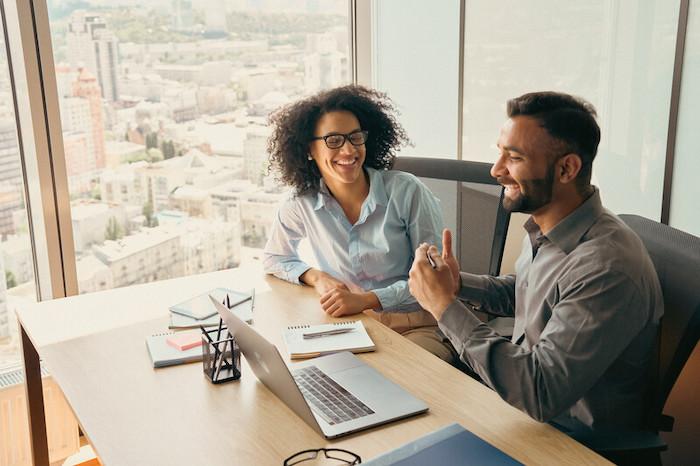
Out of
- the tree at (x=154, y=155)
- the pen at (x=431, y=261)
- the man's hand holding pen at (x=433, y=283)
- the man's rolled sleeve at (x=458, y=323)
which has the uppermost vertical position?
the tree at (x=154, y=155)

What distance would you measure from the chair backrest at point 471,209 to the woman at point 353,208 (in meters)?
0.06

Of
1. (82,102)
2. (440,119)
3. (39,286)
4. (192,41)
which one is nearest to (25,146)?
(82,102)

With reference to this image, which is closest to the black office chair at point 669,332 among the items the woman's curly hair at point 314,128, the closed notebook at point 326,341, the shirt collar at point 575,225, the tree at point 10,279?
the shirt collar at point 575,225

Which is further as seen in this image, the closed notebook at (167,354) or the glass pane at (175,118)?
the glass pane at (175,118)

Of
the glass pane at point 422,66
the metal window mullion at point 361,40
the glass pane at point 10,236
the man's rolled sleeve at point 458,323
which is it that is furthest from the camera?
the metal window mullion at point 361,40

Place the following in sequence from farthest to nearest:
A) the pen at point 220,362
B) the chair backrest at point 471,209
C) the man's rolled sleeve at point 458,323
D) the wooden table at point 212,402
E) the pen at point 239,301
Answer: the chair backrest at point 471,209, the pen at point 239,301, the pen at point 220,362, the man's rolled sleeve at point 458,323, the wooden table at point 212,402

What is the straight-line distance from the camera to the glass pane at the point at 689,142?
7.18 ft

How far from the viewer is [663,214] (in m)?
2.36

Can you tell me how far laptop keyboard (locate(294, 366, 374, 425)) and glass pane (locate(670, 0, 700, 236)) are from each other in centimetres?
141

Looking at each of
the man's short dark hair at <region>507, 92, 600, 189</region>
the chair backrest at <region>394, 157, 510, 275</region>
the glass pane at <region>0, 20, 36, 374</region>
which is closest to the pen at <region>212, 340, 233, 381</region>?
the man's short dark hair at <region>507, 92, 600, 189</region>

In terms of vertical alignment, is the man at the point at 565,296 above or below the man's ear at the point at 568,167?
below

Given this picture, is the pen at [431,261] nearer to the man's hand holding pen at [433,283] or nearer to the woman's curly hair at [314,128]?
the man's hand holding pen at [433,283]

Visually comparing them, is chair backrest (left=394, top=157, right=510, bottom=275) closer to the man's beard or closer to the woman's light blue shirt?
the woman's light blue shirt

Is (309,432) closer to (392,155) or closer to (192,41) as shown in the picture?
(392,155)
